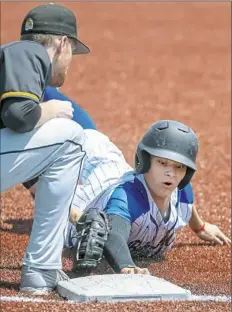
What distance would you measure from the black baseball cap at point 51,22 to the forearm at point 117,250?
105 centimetres

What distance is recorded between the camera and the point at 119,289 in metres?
4.73

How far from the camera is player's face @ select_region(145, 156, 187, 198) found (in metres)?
5.49

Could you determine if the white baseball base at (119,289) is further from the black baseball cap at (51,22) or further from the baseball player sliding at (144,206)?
the black baseball cap at (51,22)

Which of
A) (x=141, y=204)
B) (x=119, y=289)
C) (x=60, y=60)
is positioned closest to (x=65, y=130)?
(x=60, y=60)

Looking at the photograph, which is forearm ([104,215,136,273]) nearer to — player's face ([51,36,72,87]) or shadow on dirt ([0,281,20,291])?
shadow on dirt ([0,281,20,291])

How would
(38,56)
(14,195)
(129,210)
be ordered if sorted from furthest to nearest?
1. (14,195)
2. (129,210)
3. (38,56)

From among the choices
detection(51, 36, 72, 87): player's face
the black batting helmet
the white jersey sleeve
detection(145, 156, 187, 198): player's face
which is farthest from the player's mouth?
detection(51, 36, 72, 87): player's face

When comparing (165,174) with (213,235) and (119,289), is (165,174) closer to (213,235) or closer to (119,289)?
(119,289)

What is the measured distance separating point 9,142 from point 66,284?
30.4 inches

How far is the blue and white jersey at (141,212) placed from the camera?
221 inches

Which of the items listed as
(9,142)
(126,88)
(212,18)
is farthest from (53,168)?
(212,18)

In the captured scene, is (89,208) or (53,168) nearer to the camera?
(53,168)

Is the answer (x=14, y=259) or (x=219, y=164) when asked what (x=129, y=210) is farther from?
(x=219, y=164)

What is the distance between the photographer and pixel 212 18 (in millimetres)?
20500
